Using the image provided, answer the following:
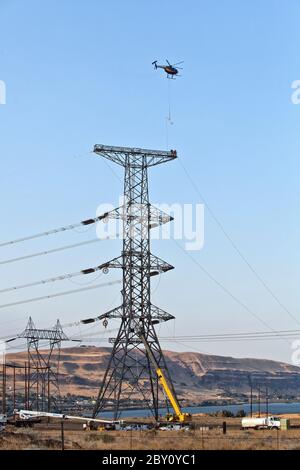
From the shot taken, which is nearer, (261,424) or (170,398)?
(261,424)

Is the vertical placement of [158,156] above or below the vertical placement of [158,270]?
above

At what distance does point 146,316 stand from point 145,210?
37.7ft

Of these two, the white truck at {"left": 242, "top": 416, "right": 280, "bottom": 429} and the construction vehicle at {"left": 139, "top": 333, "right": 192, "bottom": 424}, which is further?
the construction vehicle at {"left": 139, "top": 333, "right": 192, "bottom": 424}

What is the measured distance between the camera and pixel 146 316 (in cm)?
8281

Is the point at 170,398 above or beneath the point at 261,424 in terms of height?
above

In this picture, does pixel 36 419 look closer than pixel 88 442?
No

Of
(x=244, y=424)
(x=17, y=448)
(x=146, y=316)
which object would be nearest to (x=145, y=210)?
(x=146, y=316)

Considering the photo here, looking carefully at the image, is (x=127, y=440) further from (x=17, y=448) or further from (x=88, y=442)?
(x=17, y=448)

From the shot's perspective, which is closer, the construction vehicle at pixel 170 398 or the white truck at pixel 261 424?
the white truck at pixel 261 424

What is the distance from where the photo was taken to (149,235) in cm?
8300
